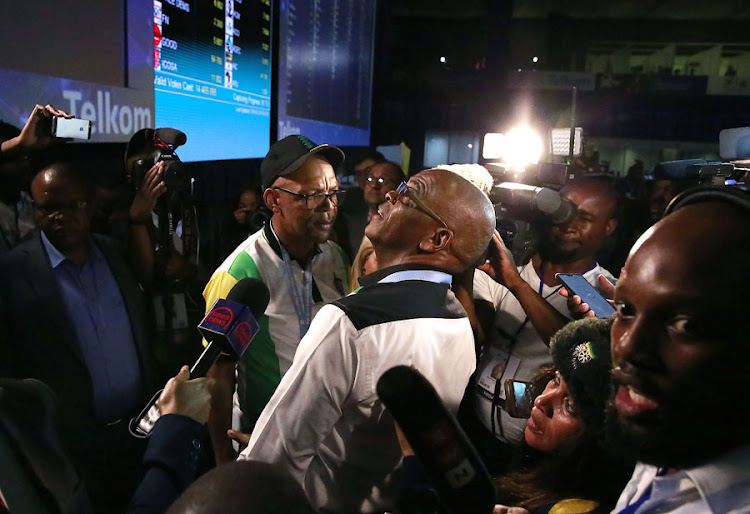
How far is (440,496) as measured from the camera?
2.05 feet

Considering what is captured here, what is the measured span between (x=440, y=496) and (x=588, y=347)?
428 mm

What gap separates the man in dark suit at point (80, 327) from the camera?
168 centimetres

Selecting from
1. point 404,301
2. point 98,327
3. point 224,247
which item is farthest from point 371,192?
point 404,301

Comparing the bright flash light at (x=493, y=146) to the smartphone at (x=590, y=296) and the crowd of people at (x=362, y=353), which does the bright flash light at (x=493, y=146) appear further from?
the smartphone at (x=590, y=296)

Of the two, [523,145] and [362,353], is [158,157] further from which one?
[523,145]

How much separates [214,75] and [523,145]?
1768 millimetres

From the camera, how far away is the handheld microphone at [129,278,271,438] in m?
1.03

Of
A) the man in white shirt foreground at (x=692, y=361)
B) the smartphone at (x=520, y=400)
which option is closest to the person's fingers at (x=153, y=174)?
the smartphone at (x=520, y=400)

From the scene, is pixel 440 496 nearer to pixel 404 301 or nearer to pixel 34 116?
pixel 404 301

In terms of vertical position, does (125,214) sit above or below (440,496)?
above

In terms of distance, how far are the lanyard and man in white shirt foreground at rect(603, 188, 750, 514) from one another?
48.0 inches

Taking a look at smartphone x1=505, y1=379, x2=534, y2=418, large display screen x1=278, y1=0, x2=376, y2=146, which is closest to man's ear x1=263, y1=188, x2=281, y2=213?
smartphone x1=505, y1=379, x2=534, y2=418

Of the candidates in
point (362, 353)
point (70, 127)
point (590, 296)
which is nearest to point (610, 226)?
point (590, 296)

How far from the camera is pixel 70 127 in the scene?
166 centimetres
